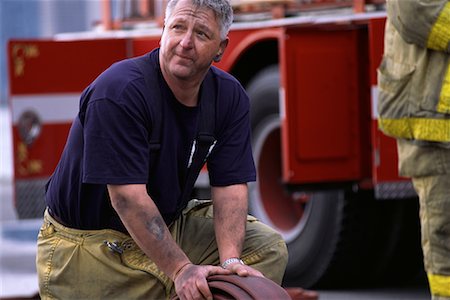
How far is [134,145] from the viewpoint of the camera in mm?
3373

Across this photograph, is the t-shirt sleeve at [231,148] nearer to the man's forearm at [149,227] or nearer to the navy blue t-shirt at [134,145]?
the navy blue t-shirt at [134,145]

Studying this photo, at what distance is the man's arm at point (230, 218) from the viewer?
3494mm

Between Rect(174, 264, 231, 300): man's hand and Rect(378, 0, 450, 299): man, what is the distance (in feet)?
4.26

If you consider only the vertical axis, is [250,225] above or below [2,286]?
above

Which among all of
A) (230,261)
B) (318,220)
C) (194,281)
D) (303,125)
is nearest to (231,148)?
(230,261)

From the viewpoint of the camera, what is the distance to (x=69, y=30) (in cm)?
1324

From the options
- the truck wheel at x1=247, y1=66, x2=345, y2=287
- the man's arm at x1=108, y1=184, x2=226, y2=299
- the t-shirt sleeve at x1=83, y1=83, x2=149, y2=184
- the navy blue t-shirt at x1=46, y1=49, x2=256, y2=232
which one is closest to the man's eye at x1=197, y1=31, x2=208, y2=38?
the navy blue t-shirt at x1=46, y1=49, x2=256, y2=232

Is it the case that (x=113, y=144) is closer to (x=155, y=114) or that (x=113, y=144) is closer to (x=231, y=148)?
(x=155, y=114)

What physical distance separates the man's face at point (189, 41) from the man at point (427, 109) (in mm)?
1092

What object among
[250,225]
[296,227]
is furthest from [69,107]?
[250,225]

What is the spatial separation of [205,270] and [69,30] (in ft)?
33.4

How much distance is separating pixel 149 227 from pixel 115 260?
23 centimetres

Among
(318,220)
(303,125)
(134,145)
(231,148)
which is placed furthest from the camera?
(318,220)

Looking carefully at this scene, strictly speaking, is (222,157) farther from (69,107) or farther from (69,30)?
(69,30)
